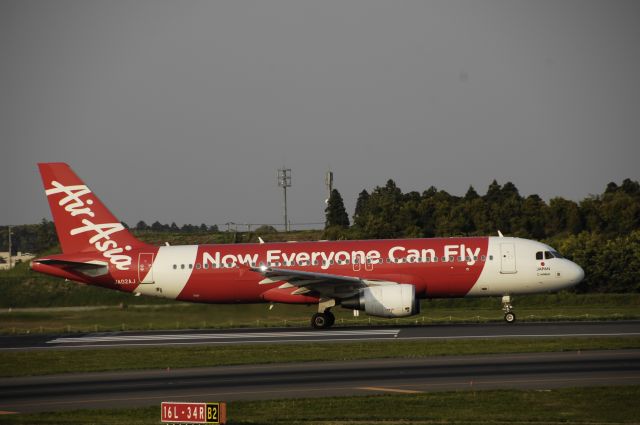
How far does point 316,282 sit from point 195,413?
23317 mm

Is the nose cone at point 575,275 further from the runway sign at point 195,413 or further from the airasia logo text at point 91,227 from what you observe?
the runway sign at point 195,413

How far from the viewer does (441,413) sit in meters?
22.1

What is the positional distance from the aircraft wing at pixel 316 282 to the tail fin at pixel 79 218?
802 centimetres

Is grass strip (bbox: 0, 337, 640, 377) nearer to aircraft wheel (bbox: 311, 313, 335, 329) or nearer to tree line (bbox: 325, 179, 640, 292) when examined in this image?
aircraft wheel (bbox: 311, 313, 335, 329)

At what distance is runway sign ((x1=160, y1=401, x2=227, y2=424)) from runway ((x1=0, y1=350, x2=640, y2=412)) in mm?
6219

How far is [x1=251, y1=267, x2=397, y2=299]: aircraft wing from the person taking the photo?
40.9 meters

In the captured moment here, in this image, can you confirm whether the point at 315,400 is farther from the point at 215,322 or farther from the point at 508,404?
the point at 215,322

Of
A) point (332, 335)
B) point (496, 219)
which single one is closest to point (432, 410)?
point (332, 335)

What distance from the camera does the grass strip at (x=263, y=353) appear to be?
Answer: 32.2 metres

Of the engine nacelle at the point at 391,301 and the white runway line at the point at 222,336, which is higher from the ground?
the engine nacelle at the point at 391,301

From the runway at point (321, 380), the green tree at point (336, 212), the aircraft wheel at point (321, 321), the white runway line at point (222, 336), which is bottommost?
the runway at point (321, 380)

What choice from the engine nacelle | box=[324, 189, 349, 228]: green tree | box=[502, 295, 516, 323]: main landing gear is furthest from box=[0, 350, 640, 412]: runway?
box=[324, 189, 349, 228]: green tree

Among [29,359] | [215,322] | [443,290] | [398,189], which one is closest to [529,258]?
[443,290]

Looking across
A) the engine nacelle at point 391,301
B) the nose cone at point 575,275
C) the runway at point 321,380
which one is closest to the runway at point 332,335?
the engine nacelle at point 391,301
